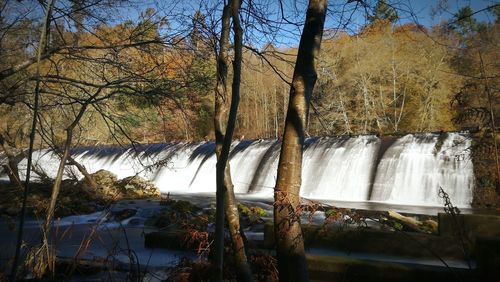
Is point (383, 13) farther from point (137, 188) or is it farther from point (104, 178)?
point (104, 178)

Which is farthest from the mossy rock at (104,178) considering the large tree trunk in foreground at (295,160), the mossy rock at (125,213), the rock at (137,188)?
the large tree trunk in foreground at (295,160)

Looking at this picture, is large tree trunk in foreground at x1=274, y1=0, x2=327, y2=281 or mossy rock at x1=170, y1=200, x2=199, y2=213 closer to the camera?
large tree trunk in foreground at x1=274, y1=0, x2=327, y2=281

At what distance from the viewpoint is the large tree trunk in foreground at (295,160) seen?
3.08 meters

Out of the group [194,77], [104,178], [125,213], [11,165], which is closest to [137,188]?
[104,178]

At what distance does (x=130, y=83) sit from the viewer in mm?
4215

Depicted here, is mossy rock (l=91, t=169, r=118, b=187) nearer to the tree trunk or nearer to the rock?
the rock

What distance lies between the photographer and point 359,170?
45.8 ft

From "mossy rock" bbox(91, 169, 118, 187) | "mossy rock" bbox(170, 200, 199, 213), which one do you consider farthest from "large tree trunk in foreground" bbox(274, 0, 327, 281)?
"mossy rock" bbox(91, 169, 118, 187)

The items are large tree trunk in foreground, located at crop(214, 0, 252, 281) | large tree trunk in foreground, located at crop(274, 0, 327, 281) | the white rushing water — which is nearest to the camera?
large tree trunk in foreground, located at crop(214, 0, 252, 281)

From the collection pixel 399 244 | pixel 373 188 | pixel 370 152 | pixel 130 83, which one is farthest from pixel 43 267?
pixel 370 152

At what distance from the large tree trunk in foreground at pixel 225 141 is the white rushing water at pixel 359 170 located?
7127 mm

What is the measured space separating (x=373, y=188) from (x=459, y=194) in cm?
227

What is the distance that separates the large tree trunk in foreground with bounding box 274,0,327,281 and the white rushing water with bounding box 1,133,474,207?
764 cm

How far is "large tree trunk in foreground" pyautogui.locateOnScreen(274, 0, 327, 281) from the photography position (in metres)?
3.08
